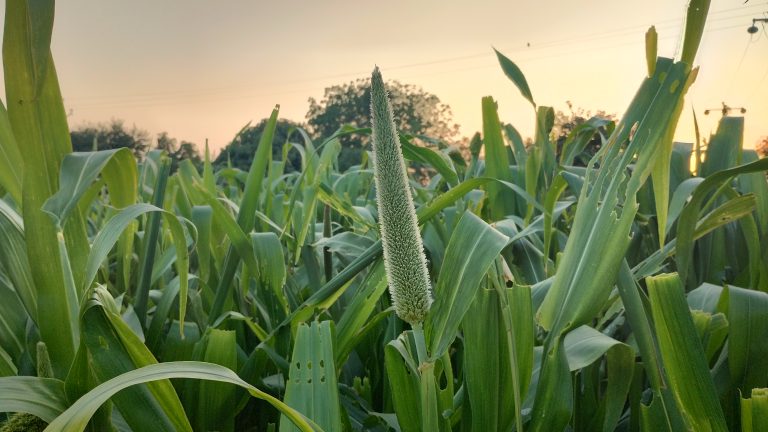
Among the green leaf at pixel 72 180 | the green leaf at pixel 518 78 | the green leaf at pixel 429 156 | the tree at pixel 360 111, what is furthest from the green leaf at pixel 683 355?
the tree at pixel 360 111

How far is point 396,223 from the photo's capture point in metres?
0.72

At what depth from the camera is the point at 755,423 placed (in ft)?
2.39

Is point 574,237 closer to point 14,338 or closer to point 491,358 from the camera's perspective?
point 491,358

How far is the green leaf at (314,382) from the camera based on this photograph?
31.9 inches

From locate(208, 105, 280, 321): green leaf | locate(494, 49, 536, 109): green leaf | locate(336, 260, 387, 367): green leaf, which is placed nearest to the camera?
locate(336, 260, 387, 367): green leaf

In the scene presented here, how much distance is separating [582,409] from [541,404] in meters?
0.27

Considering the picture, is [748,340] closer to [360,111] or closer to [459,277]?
[459,277]

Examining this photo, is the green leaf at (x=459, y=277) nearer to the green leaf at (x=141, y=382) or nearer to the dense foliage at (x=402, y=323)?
the dense foliage at (x=402, y=323)

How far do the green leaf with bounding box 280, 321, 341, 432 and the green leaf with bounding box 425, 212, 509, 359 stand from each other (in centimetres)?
13

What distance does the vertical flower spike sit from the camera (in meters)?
0.72

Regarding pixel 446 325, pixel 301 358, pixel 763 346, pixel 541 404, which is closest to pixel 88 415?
pixel 301 358

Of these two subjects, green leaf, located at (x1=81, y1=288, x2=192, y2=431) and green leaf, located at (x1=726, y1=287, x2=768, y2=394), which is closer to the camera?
green leaf, located at (x1=81, y1=288, x2=192, y2=431)

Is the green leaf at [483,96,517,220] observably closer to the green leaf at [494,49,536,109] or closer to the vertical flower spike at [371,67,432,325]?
the green leaf at [494,49,536,109]

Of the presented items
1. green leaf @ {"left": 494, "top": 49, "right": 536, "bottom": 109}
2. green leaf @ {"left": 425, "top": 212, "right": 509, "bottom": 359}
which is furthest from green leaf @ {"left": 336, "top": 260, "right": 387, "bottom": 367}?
green leaf @ {"left": 494, "top": 49, "right": 536, "bottom": 109}
